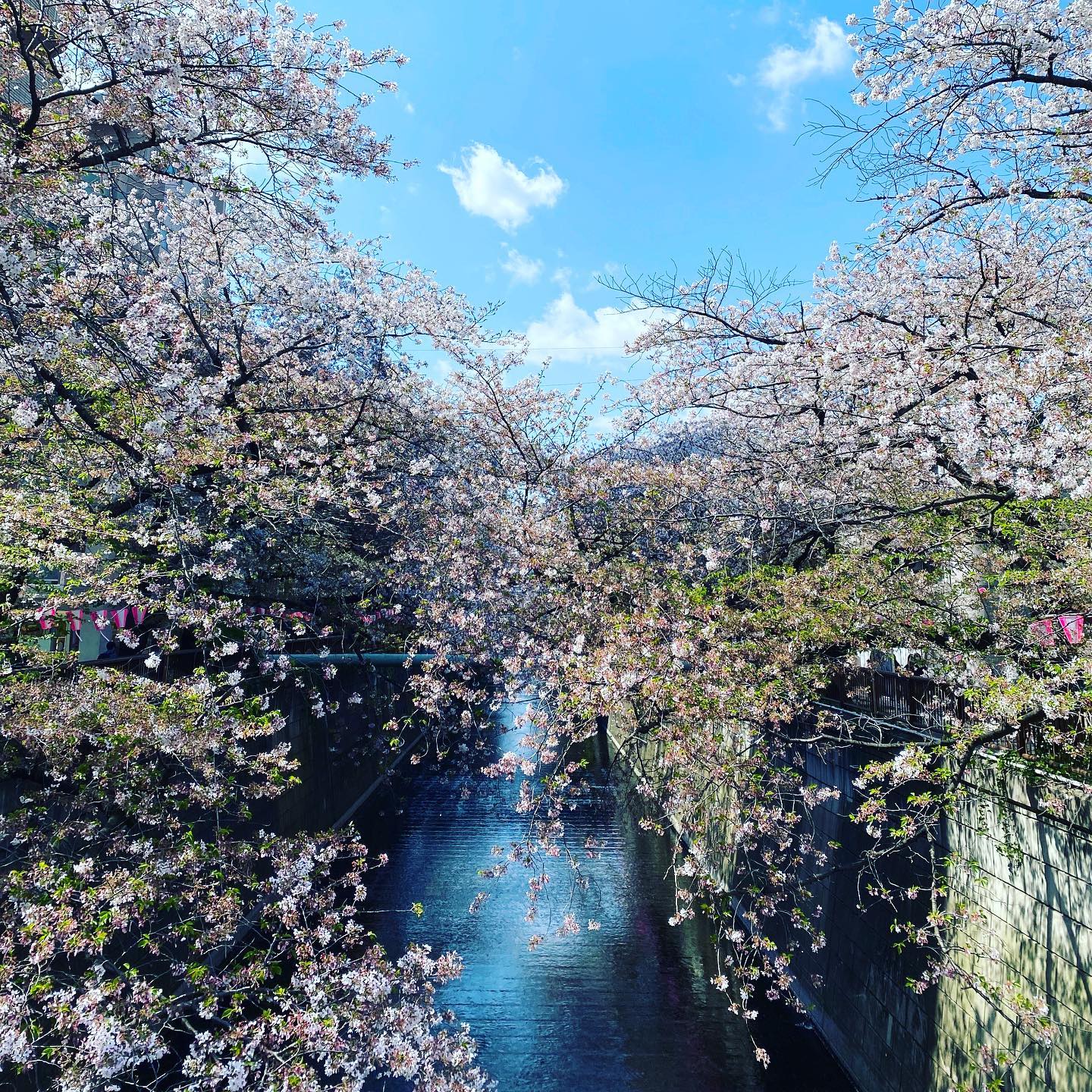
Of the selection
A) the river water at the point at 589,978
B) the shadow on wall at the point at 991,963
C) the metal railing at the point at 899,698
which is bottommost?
the river water at the point at 589,978

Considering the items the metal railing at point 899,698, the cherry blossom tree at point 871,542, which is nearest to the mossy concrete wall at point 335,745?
the cherry blossom tree at point 871,542

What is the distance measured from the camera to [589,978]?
11.1 m

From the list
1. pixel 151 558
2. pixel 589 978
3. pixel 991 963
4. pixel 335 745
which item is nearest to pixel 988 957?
pixel 991 963

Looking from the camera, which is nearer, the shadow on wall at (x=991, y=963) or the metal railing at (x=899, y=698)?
the shadow on wall at (x=991, y=963)

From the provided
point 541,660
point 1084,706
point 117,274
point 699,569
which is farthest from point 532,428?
point 1084,706

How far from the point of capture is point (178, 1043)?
8445 millimetres

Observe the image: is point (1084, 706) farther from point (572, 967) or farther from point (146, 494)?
point (572, 967)

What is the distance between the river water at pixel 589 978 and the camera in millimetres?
8875

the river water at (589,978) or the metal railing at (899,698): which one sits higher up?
the metal railing at (899,698)

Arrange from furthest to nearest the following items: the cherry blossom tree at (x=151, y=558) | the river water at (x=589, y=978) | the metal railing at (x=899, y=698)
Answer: the river water at (x=589, y=978) < the metal railing at (x=899, y=698) < the cherry blossom tree at (x=151, y=558)

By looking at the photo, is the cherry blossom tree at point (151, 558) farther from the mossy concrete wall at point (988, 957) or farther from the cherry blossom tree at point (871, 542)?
the mossy concrete wall at point (988, 957)

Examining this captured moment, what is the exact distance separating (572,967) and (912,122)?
11546 mm

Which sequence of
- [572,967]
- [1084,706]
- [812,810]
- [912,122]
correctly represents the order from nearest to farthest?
1. [1084,706]
2. [912,122]
3. [812,810]
4. [572,967]

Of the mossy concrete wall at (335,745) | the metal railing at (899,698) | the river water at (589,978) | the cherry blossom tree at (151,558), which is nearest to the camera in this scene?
the cherry blossom tree at (151,558)
